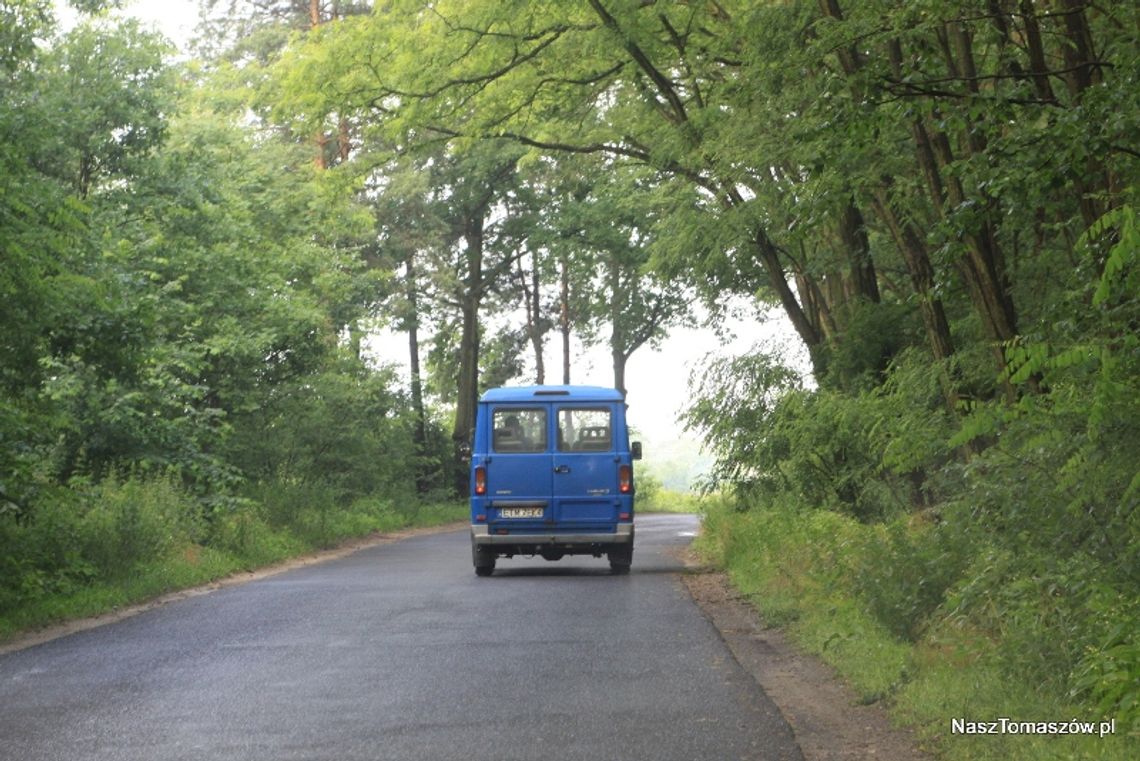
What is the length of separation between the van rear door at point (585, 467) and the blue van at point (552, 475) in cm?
1

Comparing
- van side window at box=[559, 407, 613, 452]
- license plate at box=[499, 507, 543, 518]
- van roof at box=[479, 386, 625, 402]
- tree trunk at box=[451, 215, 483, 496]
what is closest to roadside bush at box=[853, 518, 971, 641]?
license plate at box=[499, 507, 543, 518]

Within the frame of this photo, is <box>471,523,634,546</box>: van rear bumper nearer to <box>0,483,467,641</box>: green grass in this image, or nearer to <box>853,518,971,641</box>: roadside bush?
<box>0,483,467,641</box>: green grass

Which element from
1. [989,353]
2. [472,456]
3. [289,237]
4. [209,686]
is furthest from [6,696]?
[289,237]

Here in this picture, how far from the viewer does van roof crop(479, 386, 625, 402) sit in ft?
66.5

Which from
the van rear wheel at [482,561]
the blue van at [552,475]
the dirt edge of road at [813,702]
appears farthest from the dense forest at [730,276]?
the van rear wheel at [482,561]

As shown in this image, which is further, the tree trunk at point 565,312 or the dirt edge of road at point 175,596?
the tree trunk at point 565,312

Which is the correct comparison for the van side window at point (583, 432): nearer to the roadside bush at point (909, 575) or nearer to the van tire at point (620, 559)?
the van tire at point (620, 559)

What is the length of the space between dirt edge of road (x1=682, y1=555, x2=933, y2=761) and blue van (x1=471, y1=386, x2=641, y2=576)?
5.72 meters

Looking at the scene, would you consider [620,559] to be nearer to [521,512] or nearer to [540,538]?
[540,538]

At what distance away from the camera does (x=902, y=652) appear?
32.1 feet

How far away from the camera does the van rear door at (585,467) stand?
19.9m

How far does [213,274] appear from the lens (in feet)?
88.3

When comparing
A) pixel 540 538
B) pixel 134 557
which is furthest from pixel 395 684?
pixel 540 538

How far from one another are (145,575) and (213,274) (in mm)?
10293
